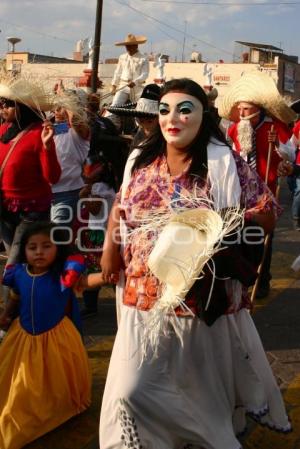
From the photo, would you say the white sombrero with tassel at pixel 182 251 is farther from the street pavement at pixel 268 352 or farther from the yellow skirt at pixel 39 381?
the street pavement at pixel 268 352

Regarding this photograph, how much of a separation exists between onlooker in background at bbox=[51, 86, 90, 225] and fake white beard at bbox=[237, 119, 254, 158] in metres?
1.29

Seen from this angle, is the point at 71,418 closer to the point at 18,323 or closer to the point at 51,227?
the point at 18,323

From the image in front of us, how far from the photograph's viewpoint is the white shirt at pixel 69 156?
5.11m

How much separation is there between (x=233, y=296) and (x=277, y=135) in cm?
267

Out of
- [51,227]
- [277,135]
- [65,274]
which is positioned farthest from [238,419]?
[277,135]

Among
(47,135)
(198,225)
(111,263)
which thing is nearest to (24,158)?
(47,135)

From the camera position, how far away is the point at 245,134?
4992 millimetres

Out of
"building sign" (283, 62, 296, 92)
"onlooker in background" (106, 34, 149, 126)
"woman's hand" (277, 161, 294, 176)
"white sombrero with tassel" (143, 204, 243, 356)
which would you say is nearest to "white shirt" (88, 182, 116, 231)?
"woman's hand" (277, 161, 294, 176)

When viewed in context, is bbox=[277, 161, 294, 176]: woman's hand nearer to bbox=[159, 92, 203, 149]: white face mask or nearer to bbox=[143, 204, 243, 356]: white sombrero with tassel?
bbox=[159, 92, 203, 149]: white face mask

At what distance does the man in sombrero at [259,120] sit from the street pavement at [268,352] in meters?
1.11

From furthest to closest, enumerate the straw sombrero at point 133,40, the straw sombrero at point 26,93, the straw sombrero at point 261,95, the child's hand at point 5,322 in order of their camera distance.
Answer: the straw sombrero at point 133,40
the straw sombrero at point 261,95
the straw sombrero at point 26,93
the child's hand at point 5,322

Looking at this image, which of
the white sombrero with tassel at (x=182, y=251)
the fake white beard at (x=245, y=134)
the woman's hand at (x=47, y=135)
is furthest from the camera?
the fake white beard at (x=245, y=134)

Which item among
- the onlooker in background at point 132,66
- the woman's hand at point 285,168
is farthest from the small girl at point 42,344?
the onlooker in background at point 132,66

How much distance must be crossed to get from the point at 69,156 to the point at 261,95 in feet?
5.54
